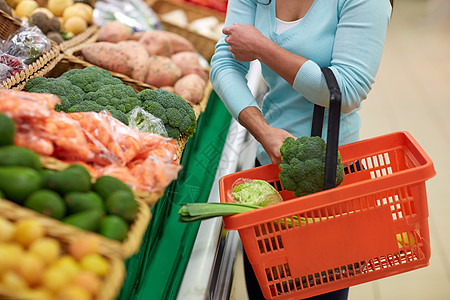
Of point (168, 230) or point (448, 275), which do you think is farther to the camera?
point (448, 275)

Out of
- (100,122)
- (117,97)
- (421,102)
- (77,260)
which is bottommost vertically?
(77,260)

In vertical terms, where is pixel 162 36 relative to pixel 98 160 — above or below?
above

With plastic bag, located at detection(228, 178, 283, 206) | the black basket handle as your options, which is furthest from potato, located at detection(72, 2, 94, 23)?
the black basket handle

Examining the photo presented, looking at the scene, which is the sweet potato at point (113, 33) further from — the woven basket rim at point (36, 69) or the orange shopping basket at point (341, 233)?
the orange shopping basket at point (341, 233)

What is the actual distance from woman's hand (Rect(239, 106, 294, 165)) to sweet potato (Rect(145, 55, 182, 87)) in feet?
3.82

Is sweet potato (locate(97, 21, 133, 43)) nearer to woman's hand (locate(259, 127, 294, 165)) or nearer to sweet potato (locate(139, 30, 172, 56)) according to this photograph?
sweet potato (locate(139, 30, 172, 56))

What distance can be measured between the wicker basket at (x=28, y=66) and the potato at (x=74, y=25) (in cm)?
73

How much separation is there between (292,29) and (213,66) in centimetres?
36

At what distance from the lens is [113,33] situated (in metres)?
2.88

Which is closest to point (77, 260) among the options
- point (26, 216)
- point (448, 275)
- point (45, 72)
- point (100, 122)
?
point (26, 216)

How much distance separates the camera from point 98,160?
1.22m

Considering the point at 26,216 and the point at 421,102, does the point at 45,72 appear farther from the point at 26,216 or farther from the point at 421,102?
the point at 421,102

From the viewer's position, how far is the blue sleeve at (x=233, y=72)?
164 cm

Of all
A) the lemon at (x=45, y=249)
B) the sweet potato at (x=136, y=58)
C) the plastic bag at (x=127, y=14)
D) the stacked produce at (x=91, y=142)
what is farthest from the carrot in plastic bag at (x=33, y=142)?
the plastic bag at (x=127, y=14)
